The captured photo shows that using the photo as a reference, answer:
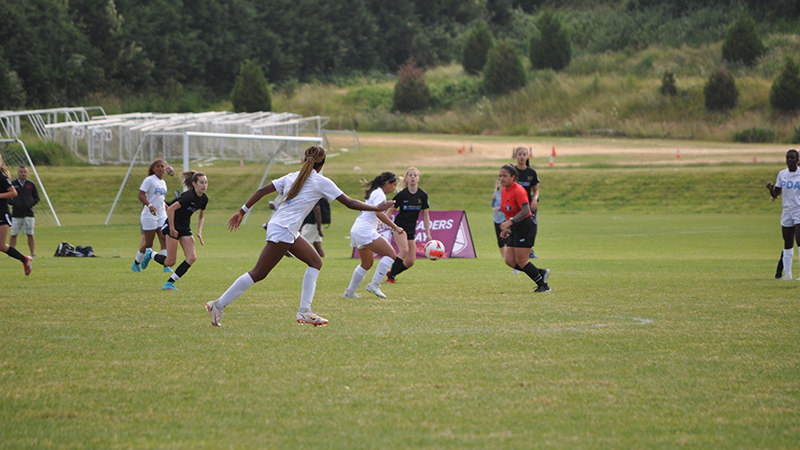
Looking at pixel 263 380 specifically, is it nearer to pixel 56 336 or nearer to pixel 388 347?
pixel 388 347

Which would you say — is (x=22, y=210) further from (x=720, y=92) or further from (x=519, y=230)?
(x=720, y=92)

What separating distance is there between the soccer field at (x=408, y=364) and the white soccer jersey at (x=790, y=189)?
122cm

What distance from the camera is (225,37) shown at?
227ft

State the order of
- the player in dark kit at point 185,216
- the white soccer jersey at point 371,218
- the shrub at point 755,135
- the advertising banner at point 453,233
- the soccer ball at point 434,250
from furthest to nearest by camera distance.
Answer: the shrub at point 755,135 → the advertising banner at point 453,233 → the soccer ball at point 434,250 → the player in dark kit at point 185,216 → the white soccer jersey at point 371,218

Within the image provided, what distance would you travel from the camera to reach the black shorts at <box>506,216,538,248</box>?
11.0 metres

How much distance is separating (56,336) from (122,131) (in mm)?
32185

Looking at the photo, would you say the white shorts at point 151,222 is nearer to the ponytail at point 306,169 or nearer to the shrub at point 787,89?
the ponytail at point 306,169

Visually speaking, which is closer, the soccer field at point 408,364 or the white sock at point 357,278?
the soccer field at point 408,364

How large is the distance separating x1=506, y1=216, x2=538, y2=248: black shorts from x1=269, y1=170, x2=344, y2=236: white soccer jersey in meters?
3.99

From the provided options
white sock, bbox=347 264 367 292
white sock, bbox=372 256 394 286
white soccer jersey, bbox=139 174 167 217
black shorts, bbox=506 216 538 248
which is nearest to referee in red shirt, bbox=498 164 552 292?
black shorts, bbox=506 216 538 248

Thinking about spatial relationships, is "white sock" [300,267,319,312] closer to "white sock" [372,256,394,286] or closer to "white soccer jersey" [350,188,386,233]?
"white soccer jersey" [350,188,386,233]

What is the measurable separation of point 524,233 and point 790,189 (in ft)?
14.6

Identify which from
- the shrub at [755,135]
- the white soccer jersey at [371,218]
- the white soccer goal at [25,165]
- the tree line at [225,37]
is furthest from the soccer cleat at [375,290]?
the tree line at [225,37]

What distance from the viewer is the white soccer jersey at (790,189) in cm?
1204
